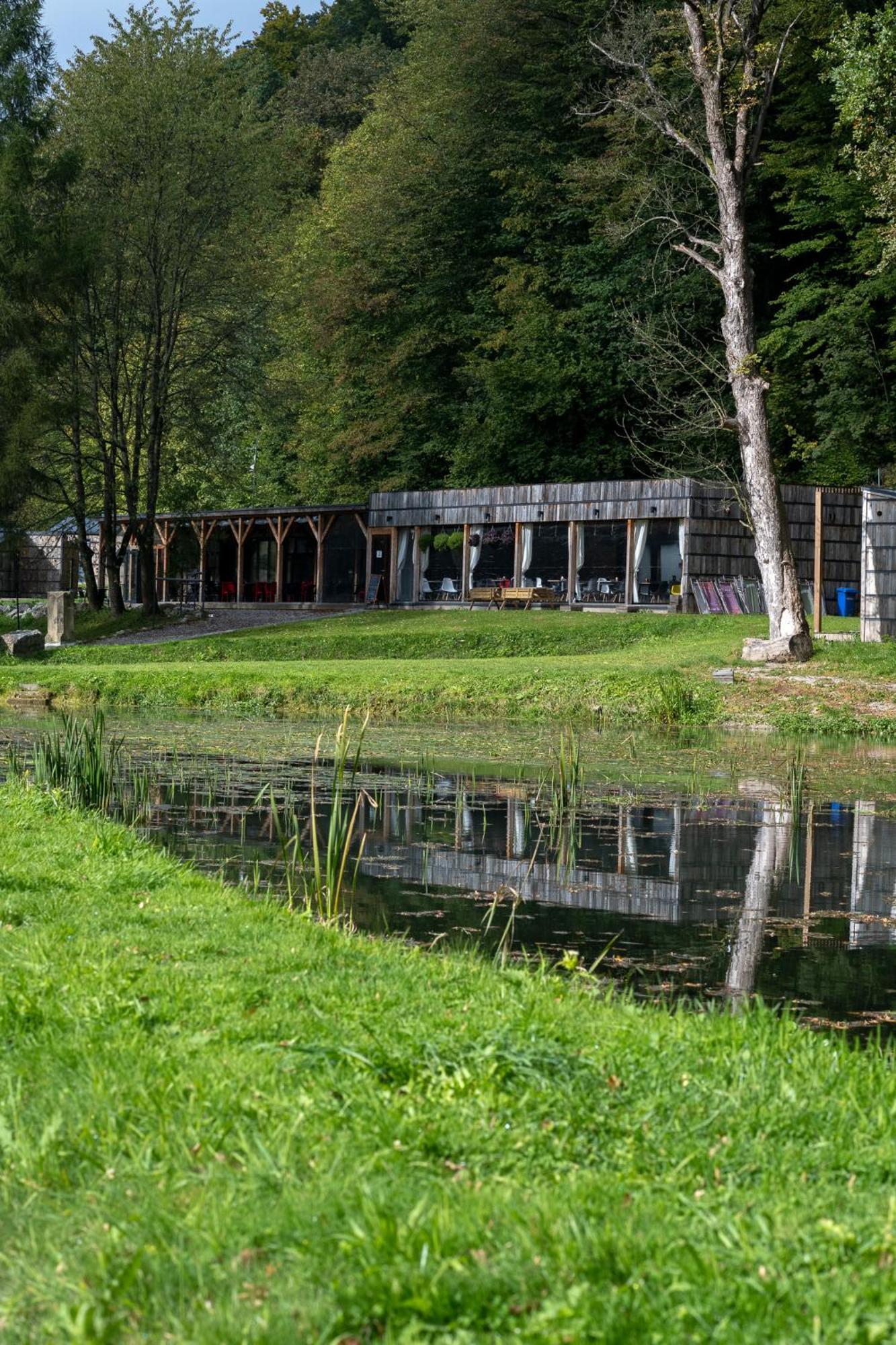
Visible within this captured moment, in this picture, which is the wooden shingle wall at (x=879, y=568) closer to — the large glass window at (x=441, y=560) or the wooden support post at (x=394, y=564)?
the large glass window at (x=441, y=560)

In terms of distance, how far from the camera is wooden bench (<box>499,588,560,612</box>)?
125 feet

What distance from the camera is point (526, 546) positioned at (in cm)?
3934

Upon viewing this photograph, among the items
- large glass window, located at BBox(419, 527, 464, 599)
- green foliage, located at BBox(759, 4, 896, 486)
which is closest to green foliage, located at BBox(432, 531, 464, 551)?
large glass window, located at BBox(419, 527, 464, 599)

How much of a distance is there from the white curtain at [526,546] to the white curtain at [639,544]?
350cm

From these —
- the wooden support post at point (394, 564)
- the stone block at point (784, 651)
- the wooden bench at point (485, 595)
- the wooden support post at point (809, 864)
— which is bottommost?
the wooden support post at point (809, 864)

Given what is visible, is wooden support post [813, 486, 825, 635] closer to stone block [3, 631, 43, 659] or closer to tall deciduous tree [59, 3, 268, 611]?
stone block [3, 631, 43, 659]

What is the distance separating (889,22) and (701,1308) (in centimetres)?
3086

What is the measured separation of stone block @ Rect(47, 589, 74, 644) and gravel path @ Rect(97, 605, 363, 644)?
1391 mm

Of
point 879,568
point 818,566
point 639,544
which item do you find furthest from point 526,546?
point 879,568

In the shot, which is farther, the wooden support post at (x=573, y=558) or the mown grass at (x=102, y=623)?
the wooden support post at (x=573, y=558)

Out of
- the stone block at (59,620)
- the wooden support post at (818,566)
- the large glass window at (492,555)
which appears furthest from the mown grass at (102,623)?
the wooden support post at (818,566)

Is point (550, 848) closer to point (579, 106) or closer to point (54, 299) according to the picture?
point (54, 299)

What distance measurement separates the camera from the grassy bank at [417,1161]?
3014 mm

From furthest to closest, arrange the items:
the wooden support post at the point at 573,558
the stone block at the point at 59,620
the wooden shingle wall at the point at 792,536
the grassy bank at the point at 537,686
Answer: the wooden support post at the point at 573,558 < the wooden shingle wall at the point at 792,536 < the stone block at the point at 59,620 < the grassy bank at the point at 537,686
